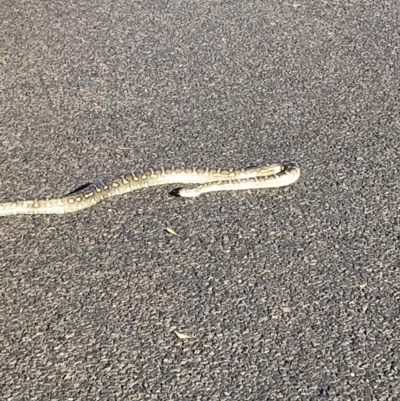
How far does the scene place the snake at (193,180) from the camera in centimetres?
652

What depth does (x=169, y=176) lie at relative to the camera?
6.76 m

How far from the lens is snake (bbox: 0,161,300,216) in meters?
6.52

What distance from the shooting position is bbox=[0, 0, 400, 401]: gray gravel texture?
4867 mm

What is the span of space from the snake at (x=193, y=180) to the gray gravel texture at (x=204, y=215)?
8 centimetres

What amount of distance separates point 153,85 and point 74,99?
0.75 m

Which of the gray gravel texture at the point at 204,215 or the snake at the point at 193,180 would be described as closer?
the gray gravel texture at the point at 204,215

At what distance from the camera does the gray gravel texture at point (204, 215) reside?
4.87 m

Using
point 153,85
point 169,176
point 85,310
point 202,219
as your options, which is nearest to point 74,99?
point 153,85

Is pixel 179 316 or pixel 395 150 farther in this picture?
pixel 395 150

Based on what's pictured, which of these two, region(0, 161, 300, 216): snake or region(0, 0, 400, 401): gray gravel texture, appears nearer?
region(0, 0, 400, 401): gray gravel texture

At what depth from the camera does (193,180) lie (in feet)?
22.2

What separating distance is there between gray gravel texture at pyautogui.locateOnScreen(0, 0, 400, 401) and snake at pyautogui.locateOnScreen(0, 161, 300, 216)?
0.08m

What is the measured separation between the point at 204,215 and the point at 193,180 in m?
0.49

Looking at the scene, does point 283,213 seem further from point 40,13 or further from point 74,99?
point 40,13
